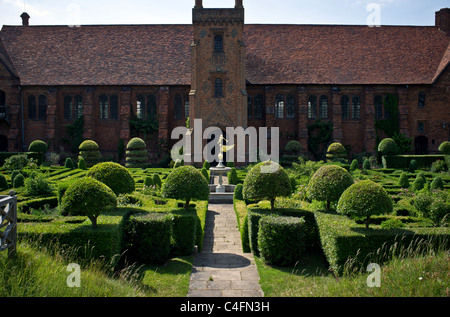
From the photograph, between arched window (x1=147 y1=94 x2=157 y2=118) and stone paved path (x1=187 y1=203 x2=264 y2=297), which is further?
arched window (x1=147 y1=94 x2=157 y2=118)

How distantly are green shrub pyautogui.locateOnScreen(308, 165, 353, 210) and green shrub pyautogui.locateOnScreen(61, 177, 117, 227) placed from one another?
6438mm

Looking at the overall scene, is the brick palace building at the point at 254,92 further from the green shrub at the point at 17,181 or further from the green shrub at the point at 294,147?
the green shrub at the point at 17,181

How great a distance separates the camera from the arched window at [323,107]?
1396 inches

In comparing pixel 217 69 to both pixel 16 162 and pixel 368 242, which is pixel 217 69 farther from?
pixel 368 242

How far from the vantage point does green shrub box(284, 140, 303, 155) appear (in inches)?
1293

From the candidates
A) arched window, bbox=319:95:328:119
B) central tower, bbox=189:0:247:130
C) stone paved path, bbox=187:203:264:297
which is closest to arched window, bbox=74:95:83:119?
central tower, bbox=189:0:247:130

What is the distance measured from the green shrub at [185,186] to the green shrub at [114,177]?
64.4 inches

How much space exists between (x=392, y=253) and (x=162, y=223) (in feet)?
19.3

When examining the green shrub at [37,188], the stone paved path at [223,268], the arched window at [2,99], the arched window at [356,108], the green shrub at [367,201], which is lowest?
the stone paved path at [223,268]

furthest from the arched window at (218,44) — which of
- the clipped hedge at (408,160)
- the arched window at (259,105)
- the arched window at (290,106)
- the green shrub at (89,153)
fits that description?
the clipped hedge at (408,160)

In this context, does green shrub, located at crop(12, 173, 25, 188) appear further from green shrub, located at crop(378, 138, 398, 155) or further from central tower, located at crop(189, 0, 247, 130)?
green shrub, located at crop(378, 138, 398, 155)

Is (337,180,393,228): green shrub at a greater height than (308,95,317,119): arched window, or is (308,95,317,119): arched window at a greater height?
(308,95,317,119): arched window

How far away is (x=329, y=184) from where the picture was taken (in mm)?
12531
